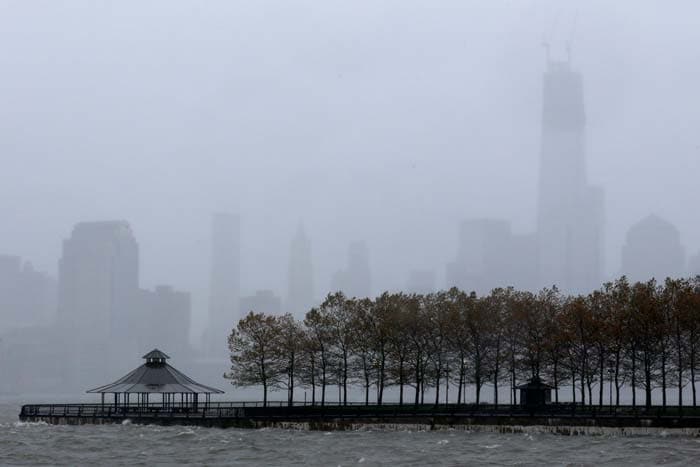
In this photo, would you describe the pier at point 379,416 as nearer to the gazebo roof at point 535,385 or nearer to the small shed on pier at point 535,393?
the small shed on pier at point 535,393

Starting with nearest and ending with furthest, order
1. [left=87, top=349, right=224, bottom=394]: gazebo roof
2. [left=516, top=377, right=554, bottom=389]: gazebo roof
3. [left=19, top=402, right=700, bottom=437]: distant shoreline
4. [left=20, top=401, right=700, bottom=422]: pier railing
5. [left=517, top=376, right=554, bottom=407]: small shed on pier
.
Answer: [left=19, top=402, right=700, bottom=437]: distant shoreline < [left=20, top=401, right=700, bottom=422]: pier railing < [left=517, top=376, right=554, bottom=407]: small shed on pier < [left=516, top=377, right=554, bottom=389]: gazebo roof < [left=87, top=349, right=224, bottom=394]: gazebo roof

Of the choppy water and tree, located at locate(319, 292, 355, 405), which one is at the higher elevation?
tree, located at locate(319, 292, 355, 405)

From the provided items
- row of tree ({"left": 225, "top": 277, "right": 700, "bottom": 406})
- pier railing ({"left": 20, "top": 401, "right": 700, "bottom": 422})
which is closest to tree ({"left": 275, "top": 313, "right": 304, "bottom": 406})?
row of tree ({"left": 225, "top": 277, "right": 700, "bottom": 406})

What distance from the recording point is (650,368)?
119750 mm

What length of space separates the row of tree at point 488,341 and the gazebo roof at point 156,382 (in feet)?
27.0

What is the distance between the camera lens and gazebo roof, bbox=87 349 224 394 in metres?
125

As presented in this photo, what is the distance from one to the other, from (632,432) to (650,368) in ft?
64.4

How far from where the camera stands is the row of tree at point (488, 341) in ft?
383

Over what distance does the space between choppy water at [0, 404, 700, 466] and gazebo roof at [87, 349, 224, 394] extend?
45.4 ft

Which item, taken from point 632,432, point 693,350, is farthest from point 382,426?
point 693,350

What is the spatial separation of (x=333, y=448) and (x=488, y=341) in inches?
1622

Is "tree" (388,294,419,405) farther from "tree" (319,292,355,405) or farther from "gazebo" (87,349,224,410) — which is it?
"gazebo" (87,349,224,410)

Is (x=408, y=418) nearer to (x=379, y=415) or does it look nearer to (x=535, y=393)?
(x=379, y=415)

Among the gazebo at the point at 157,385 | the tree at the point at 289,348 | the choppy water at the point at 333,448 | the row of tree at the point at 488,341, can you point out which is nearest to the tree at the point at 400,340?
the row of tree at the point at 488,341
